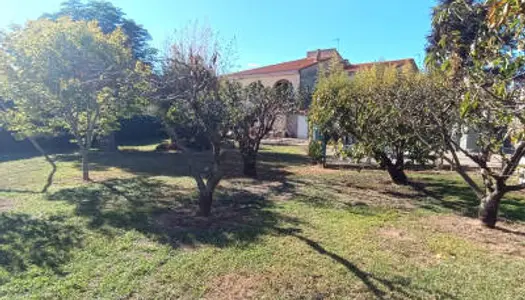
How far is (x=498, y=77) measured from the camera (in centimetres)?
275

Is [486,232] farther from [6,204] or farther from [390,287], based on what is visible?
[6,204]

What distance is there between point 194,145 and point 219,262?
15556 mm

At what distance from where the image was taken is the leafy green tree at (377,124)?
8370 millimetres

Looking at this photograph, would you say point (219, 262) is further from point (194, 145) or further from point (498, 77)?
point (194, 145)

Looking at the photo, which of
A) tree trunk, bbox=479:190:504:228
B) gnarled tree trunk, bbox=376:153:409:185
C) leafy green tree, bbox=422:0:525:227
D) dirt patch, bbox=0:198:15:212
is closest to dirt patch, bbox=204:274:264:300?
leafy green tree, bbox=422:0:525:227

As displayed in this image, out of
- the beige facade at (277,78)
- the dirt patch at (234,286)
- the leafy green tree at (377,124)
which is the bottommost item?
the dirt patch at (234,286)

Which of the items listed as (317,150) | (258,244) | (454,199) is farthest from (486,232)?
(317,150)

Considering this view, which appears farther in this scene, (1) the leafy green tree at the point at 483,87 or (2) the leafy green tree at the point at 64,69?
(2) the leafy green tree at the point at 64,69

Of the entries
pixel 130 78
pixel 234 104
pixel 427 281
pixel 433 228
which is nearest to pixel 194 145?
pixel 234 104

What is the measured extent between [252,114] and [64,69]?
5.50 m

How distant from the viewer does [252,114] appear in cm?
1131

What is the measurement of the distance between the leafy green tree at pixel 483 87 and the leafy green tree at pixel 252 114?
5.16 m

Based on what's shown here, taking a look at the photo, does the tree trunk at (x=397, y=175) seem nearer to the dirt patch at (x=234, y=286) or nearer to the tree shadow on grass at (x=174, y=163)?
the tree shadow on grass at (x=174, y=163)

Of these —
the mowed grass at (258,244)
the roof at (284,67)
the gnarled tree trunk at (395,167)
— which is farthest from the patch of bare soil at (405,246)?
the roof at (284,67)
